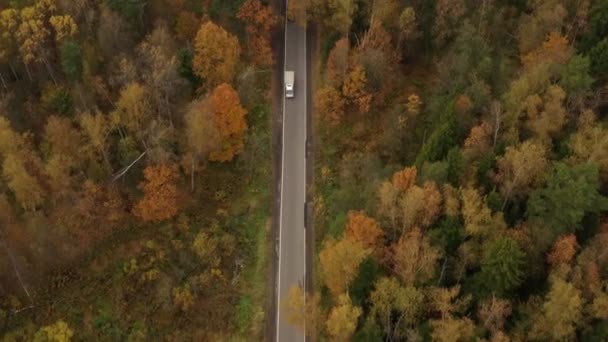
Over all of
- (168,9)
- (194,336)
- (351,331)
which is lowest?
(194,336)

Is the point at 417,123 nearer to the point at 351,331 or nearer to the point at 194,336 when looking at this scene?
the point at 351,331

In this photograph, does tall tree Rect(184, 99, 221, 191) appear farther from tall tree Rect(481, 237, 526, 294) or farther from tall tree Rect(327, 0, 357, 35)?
tall tree Rect(481, 237, 526, 294)

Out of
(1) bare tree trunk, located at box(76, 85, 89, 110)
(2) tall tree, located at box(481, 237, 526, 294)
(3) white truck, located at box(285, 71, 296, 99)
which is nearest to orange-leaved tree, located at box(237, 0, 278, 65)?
(3) white truck, located at box(285, 71, 296, 99)

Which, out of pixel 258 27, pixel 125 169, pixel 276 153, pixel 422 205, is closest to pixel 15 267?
pixel 125 169

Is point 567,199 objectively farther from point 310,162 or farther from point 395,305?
point 310,162

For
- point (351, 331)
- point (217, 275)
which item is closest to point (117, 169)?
point (217, 275)

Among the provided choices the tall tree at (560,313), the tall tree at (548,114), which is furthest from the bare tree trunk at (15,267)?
the tall tree at (548,114)
